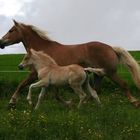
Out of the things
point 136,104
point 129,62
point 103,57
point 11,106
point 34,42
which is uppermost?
point 34,42

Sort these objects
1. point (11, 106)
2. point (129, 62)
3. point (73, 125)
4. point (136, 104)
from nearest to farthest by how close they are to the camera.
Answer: point (73, 125) → point (11, 106) → point (136, 104) → point (129, 62)

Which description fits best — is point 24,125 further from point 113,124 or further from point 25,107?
point 25,107

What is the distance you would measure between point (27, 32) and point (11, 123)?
596 centimetres

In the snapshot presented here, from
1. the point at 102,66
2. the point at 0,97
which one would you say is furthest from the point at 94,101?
the point at 0,97

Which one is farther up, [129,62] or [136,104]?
[129,62]

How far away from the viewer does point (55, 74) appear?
13.7 m

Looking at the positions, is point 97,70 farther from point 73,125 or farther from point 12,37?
point 73,125

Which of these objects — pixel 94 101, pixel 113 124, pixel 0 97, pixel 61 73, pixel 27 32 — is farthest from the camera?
pixel 0 97

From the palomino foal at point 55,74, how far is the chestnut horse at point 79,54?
0.74m

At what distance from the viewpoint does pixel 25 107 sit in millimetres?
14195

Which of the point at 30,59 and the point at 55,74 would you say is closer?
the point at 55,74

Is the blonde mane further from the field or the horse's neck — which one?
the field

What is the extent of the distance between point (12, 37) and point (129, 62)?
10.9ft

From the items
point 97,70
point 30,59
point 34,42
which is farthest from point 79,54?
point 30,59
